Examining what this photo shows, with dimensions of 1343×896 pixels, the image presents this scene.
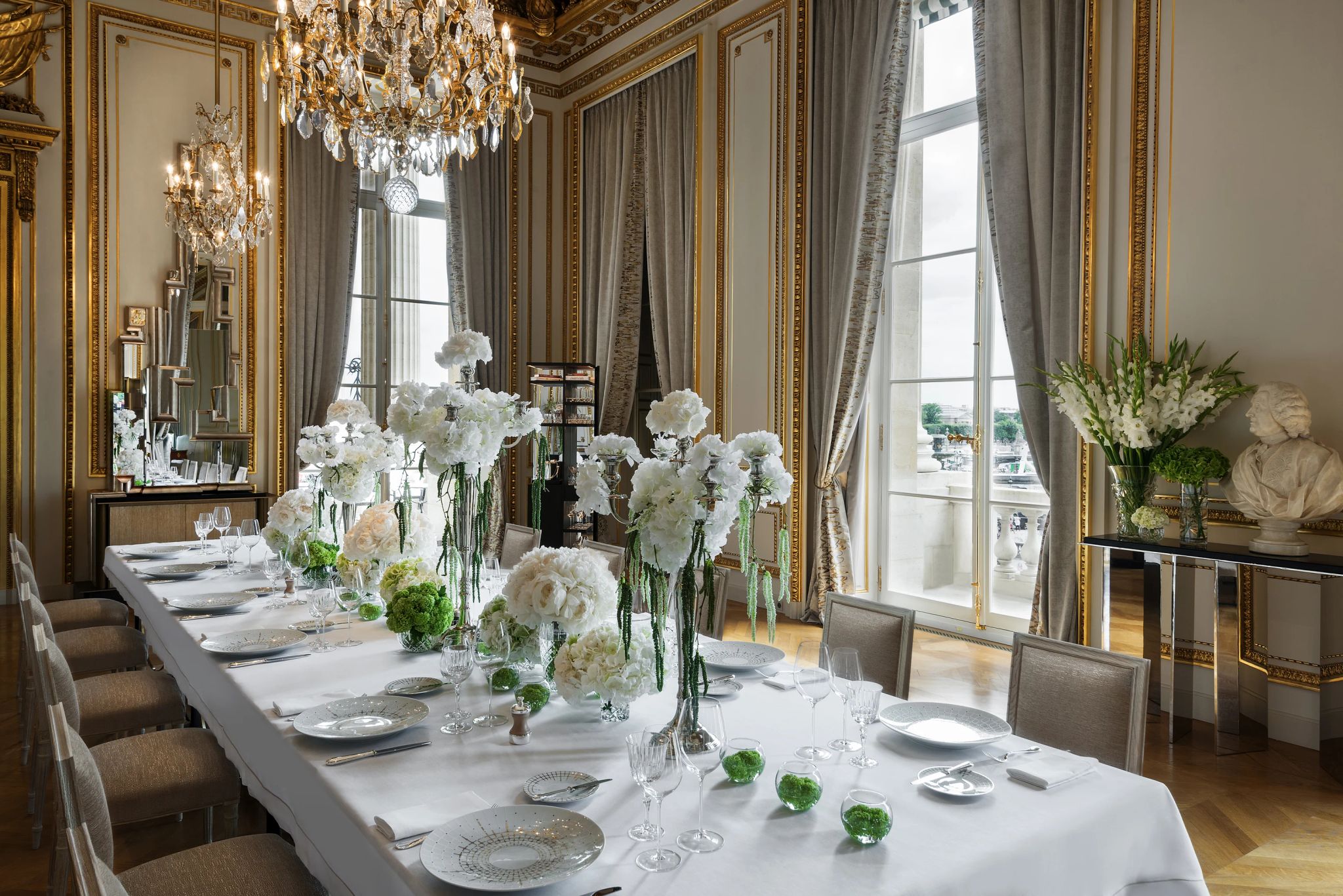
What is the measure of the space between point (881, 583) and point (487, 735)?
4487 mm

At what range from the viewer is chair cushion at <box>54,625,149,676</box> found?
341 cm

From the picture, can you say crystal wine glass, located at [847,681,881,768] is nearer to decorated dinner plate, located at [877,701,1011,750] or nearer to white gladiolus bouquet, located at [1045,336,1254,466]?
decorated dinner plate, located at [877,701,1011,750]

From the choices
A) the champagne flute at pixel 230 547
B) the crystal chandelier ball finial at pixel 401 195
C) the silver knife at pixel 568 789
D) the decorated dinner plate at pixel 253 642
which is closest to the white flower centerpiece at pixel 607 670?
the silver knife at pixel 568 789

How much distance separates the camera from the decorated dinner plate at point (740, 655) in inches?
90.8

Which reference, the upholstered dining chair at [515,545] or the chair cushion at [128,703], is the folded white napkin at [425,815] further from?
the upholstered dining chair at [515,545]

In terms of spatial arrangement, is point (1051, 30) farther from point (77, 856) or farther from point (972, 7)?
point (77, 856)

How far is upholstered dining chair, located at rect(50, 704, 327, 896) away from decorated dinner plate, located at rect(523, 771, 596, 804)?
1.73 feet

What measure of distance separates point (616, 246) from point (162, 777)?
19.4 feet

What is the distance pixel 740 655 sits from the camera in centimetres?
238

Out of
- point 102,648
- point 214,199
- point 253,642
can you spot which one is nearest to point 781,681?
point 253,642

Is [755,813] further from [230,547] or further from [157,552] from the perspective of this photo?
[157,552]

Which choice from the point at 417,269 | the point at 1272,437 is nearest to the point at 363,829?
the point at 1272,437

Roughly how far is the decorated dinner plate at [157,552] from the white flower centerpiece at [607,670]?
2.88m

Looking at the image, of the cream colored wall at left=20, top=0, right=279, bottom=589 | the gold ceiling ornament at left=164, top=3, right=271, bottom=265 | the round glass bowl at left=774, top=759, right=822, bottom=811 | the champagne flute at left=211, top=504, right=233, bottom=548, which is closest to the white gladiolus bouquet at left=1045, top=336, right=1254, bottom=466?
the round glass bowl at left=774, top=759, right=822, bottom=811
